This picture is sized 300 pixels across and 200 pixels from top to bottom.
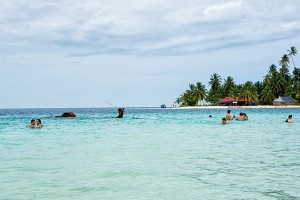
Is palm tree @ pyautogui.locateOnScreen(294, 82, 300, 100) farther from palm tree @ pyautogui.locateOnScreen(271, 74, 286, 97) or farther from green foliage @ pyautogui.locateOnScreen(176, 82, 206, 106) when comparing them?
green foliage @ pyautogui.locateOnScreen(176, 82, 206, 106)

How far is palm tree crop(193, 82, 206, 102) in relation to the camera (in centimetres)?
11912

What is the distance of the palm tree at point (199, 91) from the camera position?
391 feet

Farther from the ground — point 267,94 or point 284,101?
point 267,94

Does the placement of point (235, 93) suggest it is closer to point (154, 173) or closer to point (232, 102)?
point (232, 102)

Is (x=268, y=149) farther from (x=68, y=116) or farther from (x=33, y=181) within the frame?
(x=68, y=116)

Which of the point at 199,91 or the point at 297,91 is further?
the point at 199,91

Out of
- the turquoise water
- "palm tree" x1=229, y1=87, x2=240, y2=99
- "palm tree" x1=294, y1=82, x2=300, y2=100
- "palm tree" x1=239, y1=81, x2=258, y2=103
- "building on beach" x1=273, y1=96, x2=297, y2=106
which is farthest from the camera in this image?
"palm tree" x1=229, y1=87, x2=240, y2=99

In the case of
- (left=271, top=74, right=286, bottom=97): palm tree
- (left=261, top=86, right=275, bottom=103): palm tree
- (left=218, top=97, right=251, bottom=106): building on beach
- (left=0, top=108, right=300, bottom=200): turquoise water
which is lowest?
(left=0, top=108, right=300, bottom=200): turquoise water

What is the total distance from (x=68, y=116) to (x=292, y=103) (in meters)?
71.7

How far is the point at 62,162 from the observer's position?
42.2ft

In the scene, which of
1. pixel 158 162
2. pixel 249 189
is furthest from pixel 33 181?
pixel 249 189

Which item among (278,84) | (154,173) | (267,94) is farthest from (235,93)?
(154,173)

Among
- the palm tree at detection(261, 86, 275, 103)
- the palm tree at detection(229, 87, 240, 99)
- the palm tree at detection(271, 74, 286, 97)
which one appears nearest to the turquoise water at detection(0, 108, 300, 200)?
the palm tree at detection(261, 86, 275, 103)

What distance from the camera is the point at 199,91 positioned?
393ft
